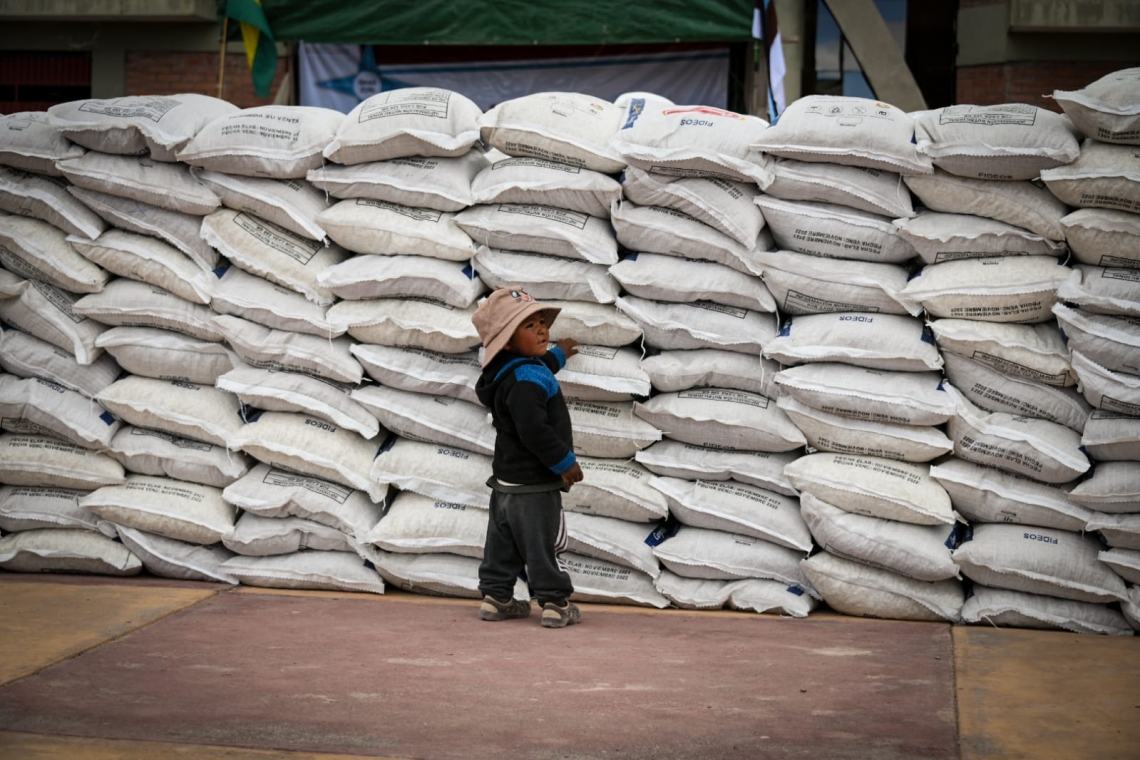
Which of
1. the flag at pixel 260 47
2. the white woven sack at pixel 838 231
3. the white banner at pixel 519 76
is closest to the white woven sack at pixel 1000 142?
the white woven sack at pixel 838 231

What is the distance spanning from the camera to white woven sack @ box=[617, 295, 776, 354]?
4984 millimetres

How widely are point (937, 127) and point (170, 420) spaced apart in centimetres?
333

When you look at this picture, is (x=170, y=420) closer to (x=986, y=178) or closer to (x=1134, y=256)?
(x=986, y=178)

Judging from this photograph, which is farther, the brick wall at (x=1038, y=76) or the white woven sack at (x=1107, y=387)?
the brick wall at (x=1038, y=76)

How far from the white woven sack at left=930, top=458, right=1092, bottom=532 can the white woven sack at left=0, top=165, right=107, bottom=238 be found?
370cm

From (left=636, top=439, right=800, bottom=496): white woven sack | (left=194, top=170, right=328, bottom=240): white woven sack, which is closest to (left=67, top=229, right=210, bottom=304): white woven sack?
(left=194, top=170, right=328, bottom=240): white woven sack

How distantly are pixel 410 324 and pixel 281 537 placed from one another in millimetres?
1033

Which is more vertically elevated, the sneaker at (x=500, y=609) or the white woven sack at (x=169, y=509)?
the white woven sack at (x=169, y=509)

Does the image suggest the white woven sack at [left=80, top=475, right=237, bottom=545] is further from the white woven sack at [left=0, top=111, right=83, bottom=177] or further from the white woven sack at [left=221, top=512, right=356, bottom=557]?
the white woven sack at [left=0, top=111, right=83, bottom=177]

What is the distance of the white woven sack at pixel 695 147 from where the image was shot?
193 inches

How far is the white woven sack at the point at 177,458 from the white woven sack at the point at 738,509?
70.2 inches

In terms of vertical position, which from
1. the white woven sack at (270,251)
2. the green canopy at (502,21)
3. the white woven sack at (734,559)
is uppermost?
the green canopy at (502,21)

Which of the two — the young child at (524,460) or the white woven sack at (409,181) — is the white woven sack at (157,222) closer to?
the white woven sack at (409,181)

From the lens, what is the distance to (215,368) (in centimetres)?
535
